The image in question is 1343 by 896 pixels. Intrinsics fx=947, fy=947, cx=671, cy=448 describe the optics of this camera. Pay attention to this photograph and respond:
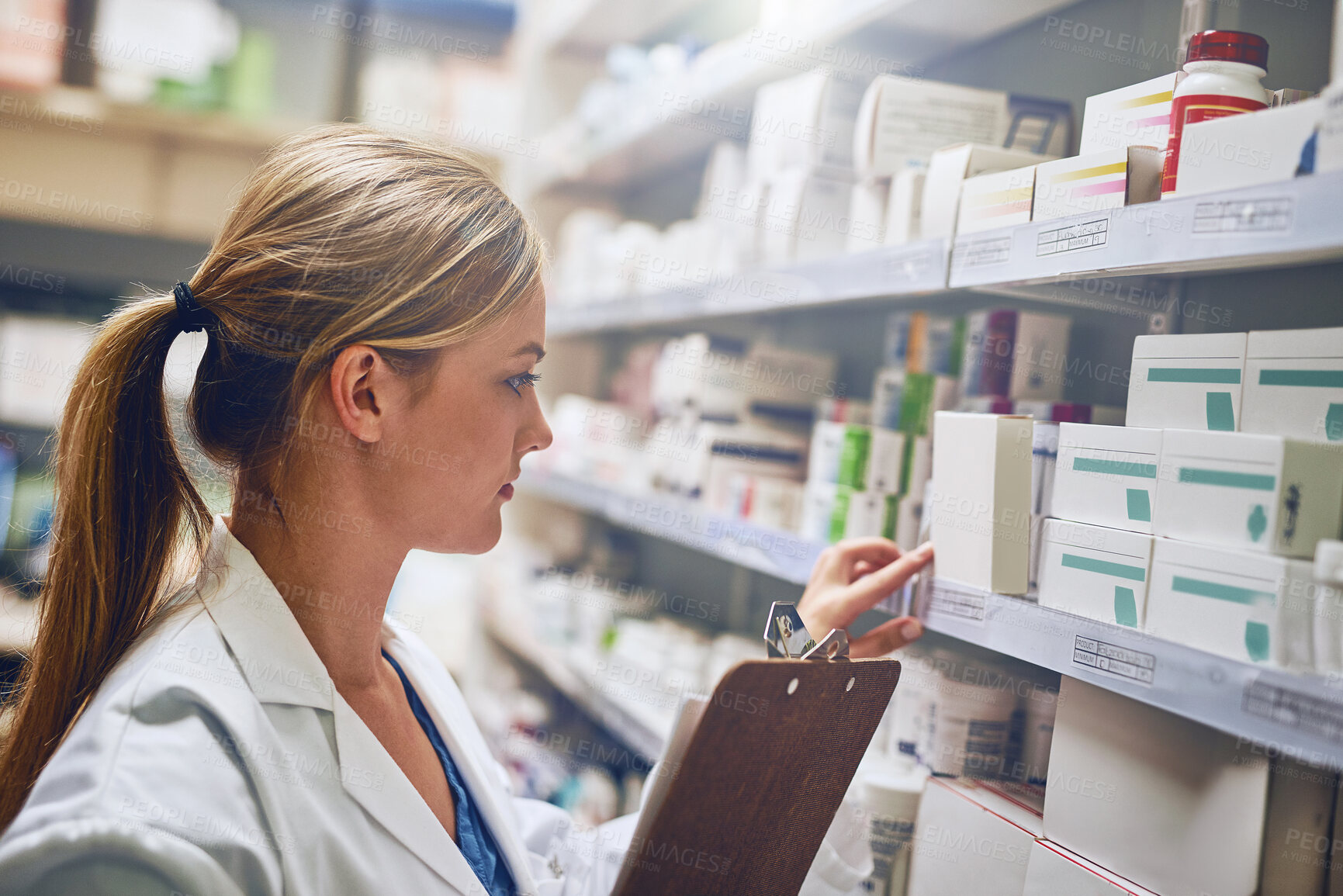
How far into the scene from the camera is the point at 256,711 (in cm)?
97

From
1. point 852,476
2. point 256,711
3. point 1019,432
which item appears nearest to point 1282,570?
point 1019,432

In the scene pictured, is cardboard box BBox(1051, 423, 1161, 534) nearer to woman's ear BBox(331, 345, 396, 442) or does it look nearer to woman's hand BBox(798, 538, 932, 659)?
woman's hand BBox(798, 538, 932, 659)

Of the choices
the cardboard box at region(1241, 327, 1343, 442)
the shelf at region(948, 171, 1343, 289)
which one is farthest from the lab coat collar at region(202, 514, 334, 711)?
the cardboard box at region(1241, 327, 1343, 442)

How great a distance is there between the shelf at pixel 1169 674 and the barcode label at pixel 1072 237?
1.19 ft

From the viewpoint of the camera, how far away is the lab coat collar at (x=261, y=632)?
3.32 feet

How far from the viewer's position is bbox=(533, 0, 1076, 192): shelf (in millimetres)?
1517

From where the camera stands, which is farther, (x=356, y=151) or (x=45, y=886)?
(x=356, y=151)

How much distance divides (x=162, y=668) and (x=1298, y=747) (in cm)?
98

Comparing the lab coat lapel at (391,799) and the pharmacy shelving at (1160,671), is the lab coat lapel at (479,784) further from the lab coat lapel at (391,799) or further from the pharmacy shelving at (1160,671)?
the pharmacy shelving at (1160,671)

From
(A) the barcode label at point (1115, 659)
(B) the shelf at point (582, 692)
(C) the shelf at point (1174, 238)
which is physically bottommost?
(B) the shelf at point (582, 692)

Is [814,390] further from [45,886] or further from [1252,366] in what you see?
[45,886]

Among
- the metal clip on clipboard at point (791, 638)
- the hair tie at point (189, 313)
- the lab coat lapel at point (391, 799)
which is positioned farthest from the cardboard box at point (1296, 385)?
the hair tie at point (189, 313)

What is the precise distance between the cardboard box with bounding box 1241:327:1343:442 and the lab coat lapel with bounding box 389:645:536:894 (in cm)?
99

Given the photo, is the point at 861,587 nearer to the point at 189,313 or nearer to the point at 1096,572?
the point at 1096,572
